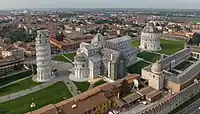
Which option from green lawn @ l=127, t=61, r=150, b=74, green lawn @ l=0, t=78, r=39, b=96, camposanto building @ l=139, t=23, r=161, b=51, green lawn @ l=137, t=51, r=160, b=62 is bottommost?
green lawn @ l=0, t=78, r=39, b=96

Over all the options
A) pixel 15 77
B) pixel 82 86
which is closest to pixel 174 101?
pixel 82 86

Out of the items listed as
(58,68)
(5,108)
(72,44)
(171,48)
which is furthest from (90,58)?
(171,48)

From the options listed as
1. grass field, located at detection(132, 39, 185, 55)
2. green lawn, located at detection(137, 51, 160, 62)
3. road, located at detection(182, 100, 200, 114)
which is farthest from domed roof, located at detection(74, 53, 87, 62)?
grass field, located at detection(132, 39, 185, 55)

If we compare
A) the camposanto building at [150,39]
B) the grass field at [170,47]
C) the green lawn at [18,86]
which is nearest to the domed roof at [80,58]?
the green lawn at [18,86]

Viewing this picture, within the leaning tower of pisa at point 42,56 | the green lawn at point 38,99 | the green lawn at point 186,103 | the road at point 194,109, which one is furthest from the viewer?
the leaning tower of pisa at point 42,56

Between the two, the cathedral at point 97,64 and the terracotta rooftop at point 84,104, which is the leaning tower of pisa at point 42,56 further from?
the terracotta rooftop at point 84,104

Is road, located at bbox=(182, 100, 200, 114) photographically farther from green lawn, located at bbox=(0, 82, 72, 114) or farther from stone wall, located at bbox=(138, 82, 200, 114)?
green lawn, located at bbox=(0, 82, 72, 114)
